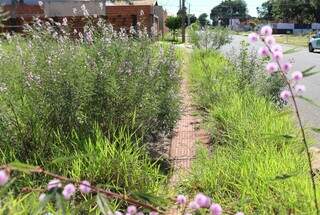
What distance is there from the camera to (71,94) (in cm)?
618

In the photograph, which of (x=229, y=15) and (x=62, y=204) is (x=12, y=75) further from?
(x=229, y=15)

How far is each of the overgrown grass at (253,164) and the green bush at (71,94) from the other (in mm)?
886

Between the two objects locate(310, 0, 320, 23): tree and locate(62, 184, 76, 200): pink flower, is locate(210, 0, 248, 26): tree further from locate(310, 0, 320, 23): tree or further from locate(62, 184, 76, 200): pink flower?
locate(62, 184, 76, 200): pink flower

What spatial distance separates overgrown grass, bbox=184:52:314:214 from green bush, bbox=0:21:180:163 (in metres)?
0.89

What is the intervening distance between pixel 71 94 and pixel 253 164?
204 centimetres

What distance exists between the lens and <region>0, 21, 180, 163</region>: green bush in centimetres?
599

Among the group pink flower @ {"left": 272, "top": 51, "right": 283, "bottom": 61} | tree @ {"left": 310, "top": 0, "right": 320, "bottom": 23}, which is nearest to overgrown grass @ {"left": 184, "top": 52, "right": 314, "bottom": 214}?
pink flower @ {"left": 272, "top": 51, "right": 283, "bottom": 61}

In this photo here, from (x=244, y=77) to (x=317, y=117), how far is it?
6.26 feet

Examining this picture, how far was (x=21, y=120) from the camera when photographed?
607 cm

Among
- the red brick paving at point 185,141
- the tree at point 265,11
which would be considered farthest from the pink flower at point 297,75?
the tree at point 265,11

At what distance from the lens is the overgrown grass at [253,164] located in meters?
4.34

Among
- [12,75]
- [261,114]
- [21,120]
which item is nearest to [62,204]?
[21,120]

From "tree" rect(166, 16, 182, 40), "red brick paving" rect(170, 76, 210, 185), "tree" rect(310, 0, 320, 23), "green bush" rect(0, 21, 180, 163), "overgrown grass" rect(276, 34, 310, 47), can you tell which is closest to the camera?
"green bush" rect(0, 21, 180, 163)

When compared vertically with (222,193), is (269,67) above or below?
above
